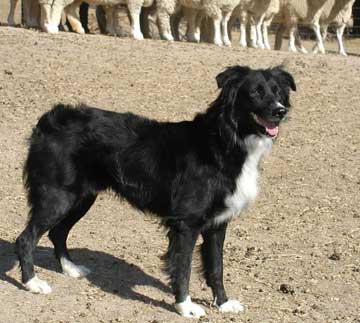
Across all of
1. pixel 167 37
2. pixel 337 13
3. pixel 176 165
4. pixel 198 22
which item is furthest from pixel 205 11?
pixel 176 165

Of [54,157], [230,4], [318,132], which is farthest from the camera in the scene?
[230,4]

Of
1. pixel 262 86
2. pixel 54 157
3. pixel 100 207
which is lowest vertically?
pixel 100 207

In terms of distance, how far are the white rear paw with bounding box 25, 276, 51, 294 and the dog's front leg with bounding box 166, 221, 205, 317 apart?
102 cm

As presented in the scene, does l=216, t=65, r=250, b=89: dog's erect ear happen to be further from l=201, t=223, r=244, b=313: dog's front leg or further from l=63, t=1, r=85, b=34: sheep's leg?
l=63, t=1, r=85, b=34: sheep's leg

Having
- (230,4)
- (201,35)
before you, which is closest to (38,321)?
(230,4)

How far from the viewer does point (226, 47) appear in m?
18.0

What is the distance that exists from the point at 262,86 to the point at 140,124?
3.46ft

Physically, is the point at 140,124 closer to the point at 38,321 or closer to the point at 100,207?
the point at 38,321

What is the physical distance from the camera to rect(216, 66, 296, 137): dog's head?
6.66 meters

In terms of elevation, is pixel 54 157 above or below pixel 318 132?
above

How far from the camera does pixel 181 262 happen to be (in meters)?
6.88

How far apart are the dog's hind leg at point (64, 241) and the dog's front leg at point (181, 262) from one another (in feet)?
3.61

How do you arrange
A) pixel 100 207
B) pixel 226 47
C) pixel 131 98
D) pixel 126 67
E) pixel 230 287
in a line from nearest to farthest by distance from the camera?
pixel 230 287 < pixel 100 207 < pixel 131 98 < pixel 126 67 < pixel 226 47

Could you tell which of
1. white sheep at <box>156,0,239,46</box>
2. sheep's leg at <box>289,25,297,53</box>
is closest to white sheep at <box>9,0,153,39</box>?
white sheep at <box>156,0,239,46</box>
